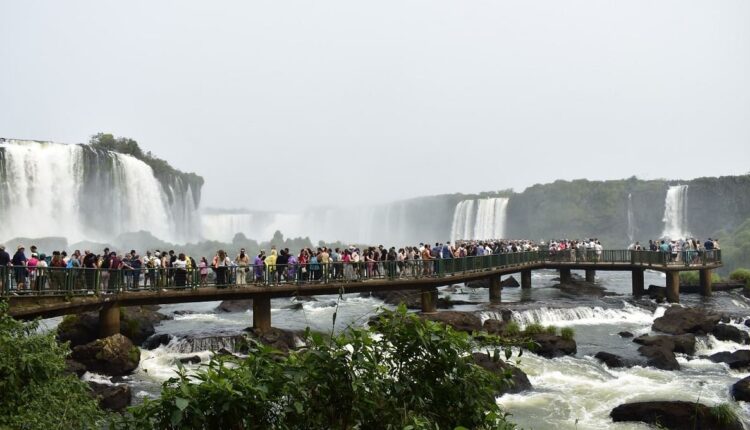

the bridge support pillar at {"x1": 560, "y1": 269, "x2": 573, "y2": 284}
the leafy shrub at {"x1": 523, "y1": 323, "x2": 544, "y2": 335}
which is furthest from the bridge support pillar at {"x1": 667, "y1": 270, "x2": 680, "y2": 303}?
the leafy shrub at {"x1": 523, "y1": 323, "x2": 544, "y2": 335}

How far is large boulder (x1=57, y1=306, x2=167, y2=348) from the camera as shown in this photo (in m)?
17.4

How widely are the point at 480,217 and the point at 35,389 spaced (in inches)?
2901

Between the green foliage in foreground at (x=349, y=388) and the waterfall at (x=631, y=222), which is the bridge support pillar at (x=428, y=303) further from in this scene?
the waterfall at (x=631, y=222)

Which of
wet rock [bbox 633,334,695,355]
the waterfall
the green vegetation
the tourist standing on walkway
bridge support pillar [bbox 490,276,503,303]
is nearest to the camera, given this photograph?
wet rock [bbox 633,334,695,355]

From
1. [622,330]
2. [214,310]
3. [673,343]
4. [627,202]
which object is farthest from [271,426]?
[627,202]

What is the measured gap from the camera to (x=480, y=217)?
77.8 m

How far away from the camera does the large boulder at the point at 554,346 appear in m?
18.3

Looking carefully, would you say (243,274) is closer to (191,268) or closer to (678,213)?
(191,268)

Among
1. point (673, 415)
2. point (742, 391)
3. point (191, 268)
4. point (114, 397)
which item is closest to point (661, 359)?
point (742, 391)

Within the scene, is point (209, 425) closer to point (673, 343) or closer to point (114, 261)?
point (114, 261)

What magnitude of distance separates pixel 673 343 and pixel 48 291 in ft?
60.5

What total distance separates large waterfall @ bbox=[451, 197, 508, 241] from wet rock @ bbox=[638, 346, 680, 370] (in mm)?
58836

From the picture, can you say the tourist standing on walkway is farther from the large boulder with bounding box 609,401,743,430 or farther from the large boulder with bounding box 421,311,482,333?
the large boulder with bounding box 609,401,743,430

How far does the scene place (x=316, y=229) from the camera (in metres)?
104
